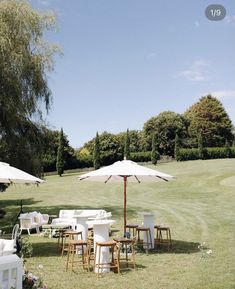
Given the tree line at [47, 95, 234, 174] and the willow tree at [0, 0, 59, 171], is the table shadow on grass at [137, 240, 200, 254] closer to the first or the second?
the willow tree at [0, 0, 59, 171]

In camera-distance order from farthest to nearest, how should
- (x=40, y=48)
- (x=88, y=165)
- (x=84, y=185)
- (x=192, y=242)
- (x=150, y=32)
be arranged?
(x=88, y=165) < (x=84, y=185) < (x=40, y=48) < (x=192, y=242) < (x=150, y=32)

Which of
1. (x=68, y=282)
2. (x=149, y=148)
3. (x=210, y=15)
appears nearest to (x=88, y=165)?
(x=149, y=148)

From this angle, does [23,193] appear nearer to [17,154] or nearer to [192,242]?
[17,154]

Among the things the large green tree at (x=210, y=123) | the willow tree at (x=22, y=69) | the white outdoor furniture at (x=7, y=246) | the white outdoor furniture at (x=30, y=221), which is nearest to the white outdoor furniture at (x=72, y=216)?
the white outdoor furniture at (x=30, y=221)

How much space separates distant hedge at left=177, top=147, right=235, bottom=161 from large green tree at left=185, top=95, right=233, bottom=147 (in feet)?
28.8

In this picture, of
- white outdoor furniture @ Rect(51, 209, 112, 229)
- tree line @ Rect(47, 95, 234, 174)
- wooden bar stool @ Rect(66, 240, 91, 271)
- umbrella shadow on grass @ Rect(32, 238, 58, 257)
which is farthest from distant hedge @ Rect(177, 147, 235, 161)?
wooden bar stool @ Rect(66, 240, 91, 271)

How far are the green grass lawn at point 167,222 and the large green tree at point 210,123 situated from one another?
26055 millimetres

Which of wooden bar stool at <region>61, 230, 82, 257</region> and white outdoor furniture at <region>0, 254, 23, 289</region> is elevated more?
white outdoor furniture at <region>0, 254, 23, 289</region>

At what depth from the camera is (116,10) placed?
6.98 meters

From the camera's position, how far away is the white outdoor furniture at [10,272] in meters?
5.39

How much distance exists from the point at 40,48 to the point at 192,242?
1028 centimetres

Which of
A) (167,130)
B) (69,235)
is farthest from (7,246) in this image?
(167,130)

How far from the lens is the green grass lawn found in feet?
27.8

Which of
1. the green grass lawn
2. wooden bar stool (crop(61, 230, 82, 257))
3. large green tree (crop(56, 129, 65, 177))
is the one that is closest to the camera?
the green grass lawn
